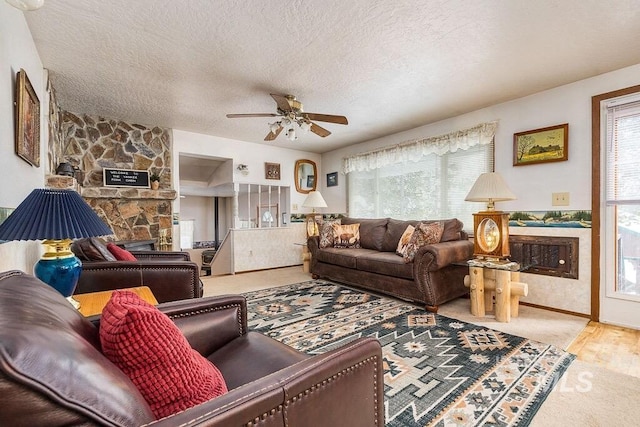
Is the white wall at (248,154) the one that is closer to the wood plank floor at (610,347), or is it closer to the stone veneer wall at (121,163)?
the stone veneer wall at (121,163)

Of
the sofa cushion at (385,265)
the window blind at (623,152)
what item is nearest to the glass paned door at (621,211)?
the window blind at (623,152)

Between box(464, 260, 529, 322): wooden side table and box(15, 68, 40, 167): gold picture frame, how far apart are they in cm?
343

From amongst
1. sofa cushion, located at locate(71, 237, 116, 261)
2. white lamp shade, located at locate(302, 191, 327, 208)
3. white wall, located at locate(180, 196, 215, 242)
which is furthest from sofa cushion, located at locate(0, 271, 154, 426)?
white wall, located at locate(180, 196, 215, 242)

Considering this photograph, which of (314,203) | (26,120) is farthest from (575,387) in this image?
(314,203)

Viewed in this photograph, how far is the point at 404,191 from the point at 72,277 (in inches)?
158

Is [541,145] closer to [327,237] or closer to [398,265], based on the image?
[398,265]

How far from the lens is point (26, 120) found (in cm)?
177

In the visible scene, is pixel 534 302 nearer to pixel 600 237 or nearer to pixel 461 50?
pixel 600 237

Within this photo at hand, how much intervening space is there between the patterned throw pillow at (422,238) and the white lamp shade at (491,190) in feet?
1.82

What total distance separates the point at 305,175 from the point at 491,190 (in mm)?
3706

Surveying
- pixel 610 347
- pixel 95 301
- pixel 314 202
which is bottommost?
pixel 610 347

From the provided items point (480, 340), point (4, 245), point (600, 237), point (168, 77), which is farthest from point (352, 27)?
point (600, 237)

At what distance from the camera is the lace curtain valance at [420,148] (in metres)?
3.50

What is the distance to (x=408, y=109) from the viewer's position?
3.59m
